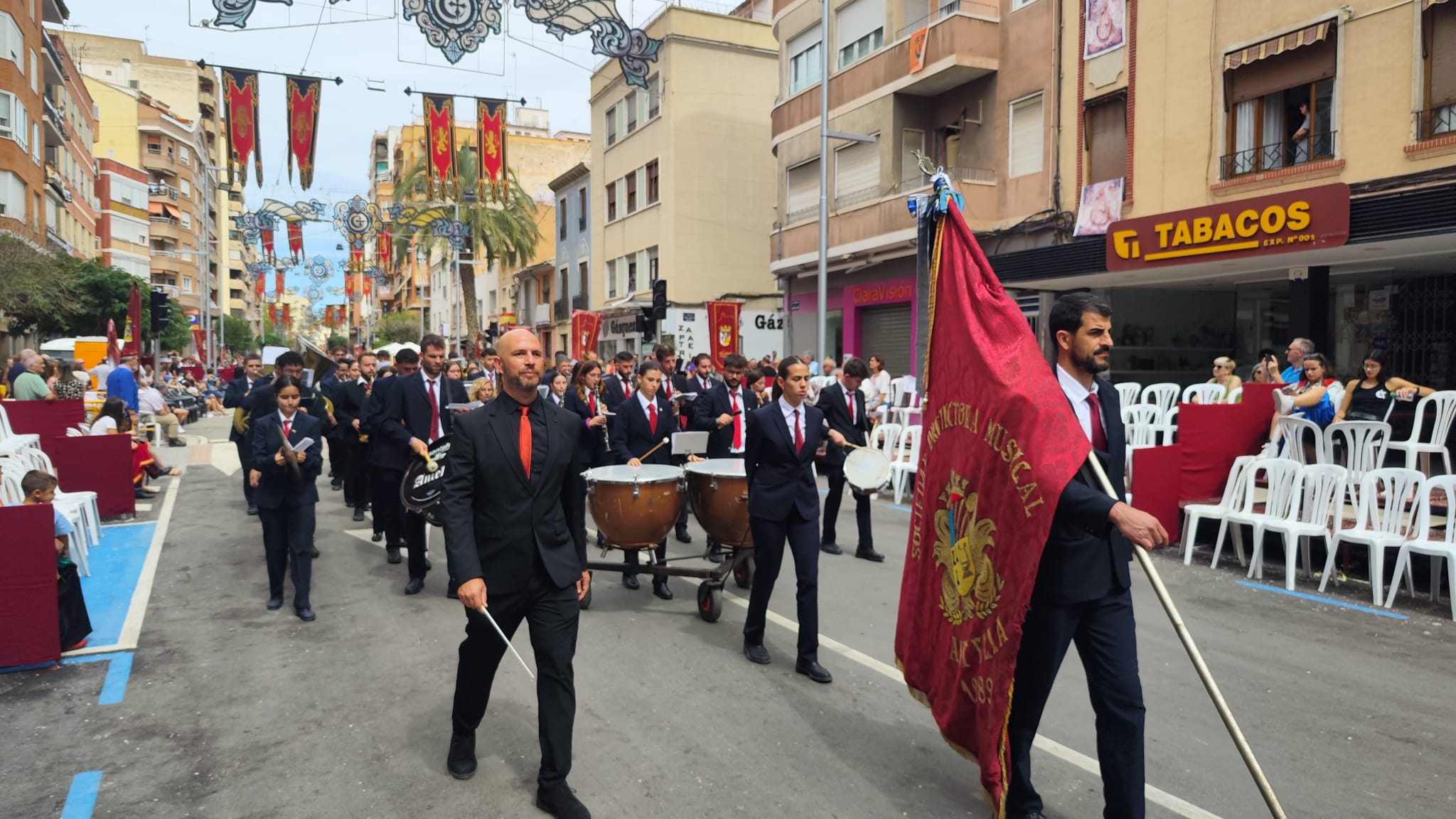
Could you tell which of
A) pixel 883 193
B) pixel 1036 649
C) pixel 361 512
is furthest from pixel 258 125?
pixel 1036 649

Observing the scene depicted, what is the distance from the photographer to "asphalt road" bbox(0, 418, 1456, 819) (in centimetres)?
405

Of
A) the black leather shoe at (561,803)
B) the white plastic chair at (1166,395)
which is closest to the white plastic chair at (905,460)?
the white plastic chair at (1166,395)

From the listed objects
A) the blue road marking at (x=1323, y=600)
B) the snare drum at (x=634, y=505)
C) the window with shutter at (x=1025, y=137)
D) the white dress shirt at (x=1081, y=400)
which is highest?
the window with shutter at (x=1025, y=137)

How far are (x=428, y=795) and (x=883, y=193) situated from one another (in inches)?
779

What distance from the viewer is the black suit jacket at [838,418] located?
30.0ft

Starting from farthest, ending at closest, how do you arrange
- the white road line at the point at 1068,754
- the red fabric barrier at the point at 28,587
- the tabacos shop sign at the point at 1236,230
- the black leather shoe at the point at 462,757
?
the tabacos shop sign at the point at 1236,230
the red fabric barrier at the point at 28,587
the black leather shoe at the point at 462,757
the white road line at the point at 1068,754

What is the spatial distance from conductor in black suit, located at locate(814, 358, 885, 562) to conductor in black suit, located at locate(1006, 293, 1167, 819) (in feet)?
17.5

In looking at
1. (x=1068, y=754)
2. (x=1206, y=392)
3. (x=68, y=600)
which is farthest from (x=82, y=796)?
(x=1206, y=392)

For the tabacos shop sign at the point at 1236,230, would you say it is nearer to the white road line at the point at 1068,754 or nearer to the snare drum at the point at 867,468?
the snare drum at the point at 867,468

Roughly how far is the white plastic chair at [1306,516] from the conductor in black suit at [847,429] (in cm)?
331

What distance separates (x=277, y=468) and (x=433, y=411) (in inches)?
67.7

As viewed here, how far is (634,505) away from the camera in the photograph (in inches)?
266

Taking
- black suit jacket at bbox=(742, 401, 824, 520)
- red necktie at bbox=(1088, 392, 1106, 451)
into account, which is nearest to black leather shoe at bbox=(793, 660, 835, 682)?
black suit jacket at bbox=(742, 401, 824, 520)

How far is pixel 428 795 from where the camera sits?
4062 millimetres
